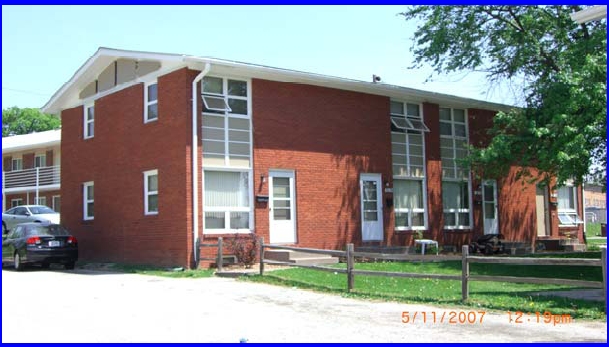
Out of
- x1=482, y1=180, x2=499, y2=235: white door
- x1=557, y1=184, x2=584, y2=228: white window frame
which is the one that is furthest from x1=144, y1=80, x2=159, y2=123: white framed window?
x1=557, y1=184, x2=584, y2=228: white window frame

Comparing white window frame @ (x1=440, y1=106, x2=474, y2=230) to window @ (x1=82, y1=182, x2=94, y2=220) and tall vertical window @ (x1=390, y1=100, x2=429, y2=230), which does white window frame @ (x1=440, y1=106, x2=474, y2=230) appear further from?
window @ (x1=82, y1=182, x2=94, y2=220)

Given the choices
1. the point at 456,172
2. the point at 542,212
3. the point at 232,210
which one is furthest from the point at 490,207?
the point at 232,210

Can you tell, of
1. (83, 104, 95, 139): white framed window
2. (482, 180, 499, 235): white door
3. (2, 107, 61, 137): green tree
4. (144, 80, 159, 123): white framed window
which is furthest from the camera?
(2, 107, 61, 137): green tree

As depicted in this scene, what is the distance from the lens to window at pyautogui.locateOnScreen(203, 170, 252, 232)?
776 inches

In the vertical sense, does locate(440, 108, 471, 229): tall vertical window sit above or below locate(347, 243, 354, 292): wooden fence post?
above

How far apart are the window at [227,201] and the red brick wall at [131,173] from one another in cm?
77

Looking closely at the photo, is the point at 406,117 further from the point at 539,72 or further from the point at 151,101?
the point at 151,101

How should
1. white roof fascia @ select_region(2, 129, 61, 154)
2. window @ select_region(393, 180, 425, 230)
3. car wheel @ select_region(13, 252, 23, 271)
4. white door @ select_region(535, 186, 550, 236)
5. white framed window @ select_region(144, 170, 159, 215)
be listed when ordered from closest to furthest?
car wheel @ select_region(13, 252, 23, 271), white framed window @ select_region(144, 170, 159, 215), window @ select_region(393, 180, 425, 230), white door @ select_region(535, 186, 550, 236), white roof fascia @ select_region(2, 129, 61, 154)

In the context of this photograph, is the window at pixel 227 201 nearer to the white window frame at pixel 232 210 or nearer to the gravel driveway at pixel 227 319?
the white window frame at pixel 232 210

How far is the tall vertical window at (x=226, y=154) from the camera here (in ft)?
64.5

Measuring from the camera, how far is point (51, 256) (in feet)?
65.5

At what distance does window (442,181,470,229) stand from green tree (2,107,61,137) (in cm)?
5775

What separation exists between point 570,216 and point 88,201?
2142 centimetres
